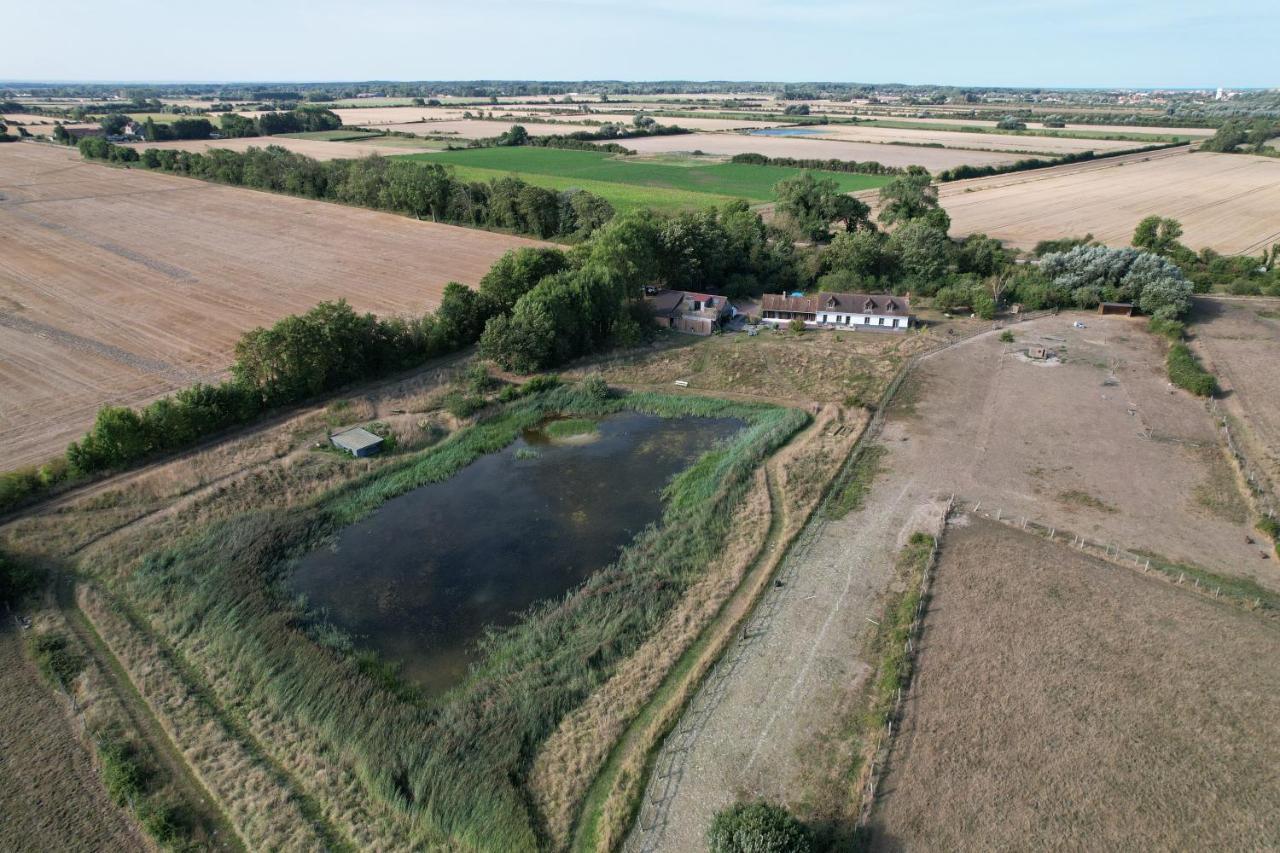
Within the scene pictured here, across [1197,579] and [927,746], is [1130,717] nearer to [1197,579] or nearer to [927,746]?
[927,746]

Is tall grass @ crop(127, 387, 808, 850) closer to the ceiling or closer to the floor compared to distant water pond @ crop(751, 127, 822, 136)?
closer to the floor

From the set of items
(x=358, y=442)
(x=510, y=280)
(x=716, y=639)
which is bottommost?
(x=716, y=639)

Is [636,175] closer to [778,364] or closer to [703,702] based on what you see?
[778,364]

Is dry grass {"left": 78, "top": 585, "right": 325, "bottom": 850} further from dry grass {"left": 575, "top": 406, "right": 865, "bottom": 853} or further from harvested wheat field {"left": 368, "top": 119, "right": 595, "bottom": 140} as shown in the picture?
harvested wheat field {"left": 368, "top": 119, "right": 595, "bottom": 140}

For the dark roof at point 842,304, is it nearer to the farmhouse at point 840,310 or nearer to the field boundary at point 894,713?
the farmhouse at point 840,310

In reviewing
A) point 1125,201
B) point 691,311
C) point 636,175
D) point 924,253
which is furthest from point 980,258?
point 636,175

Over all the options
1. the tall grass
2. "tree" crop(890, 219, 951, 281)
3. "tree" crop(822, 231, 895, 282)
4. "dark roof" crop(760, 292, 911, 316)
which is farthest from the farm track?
"tree" crop(890, 219, 951, 281)
